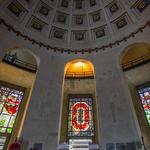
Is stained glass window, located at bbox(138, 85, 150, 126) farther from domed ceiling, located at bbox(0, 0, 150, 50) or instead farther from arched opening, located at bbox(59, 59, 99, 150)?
domed ceiling, located at bbox(0, 0, 150, 50)

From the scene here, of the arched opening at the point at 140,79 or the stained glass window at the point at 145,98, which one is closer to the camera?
the arched opening at the point at 140,79

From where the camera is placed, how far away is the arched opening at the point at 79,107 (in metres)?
9.95

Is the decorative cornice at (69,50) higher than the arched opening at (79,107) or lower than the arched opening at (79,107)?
higher

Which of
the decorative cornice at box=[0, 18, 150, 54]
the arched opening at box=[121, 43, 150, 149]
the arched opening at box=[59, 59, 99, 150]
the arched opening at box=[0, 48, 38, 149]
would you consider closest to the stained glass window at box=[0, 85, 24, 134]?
the arched opening at box=[0, 48, 38, 149]

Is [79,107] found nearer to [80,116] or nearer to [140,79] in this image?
[80,116]

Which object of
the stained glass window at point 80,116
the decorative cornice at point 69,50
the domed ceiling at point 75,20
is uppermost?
the domed ceiling at point 75,20

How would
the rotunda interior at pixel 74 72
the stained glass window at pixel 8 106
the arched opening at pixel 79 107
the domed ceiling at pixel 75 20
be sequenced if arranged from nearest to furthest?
1. the rotunda interior at pixel 74 72
2. the stained glass window at pixel 8 106
3. the domed ceiling at pixel 75 20
4. the arched opening at pixel 79 107

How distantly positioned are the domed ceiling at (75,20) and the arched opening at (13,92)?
1999 millimetres

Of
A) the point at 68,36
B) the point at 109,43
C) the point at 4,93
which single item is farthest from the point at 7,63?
the point at 109,43

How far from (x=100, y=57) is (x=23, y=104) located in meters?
6.22

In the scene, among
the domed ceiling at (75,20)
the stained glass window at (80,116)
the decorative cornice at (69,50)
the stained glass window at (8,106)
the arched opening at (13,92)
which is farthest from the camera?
the stained glass window at (80,116)

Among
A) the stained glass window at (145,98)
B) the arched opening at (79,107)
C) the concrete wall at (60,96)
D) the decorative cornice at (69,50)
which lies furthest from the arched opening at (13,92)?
the stained glass window at (145,98)

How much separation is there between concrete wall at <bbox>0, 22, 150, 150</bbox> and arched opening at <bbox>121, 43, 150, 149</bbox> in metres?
1.60

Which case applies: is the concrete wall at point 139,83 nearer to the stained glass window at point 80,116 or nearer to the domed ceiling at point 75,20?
the domed ceiling at point 75,20
